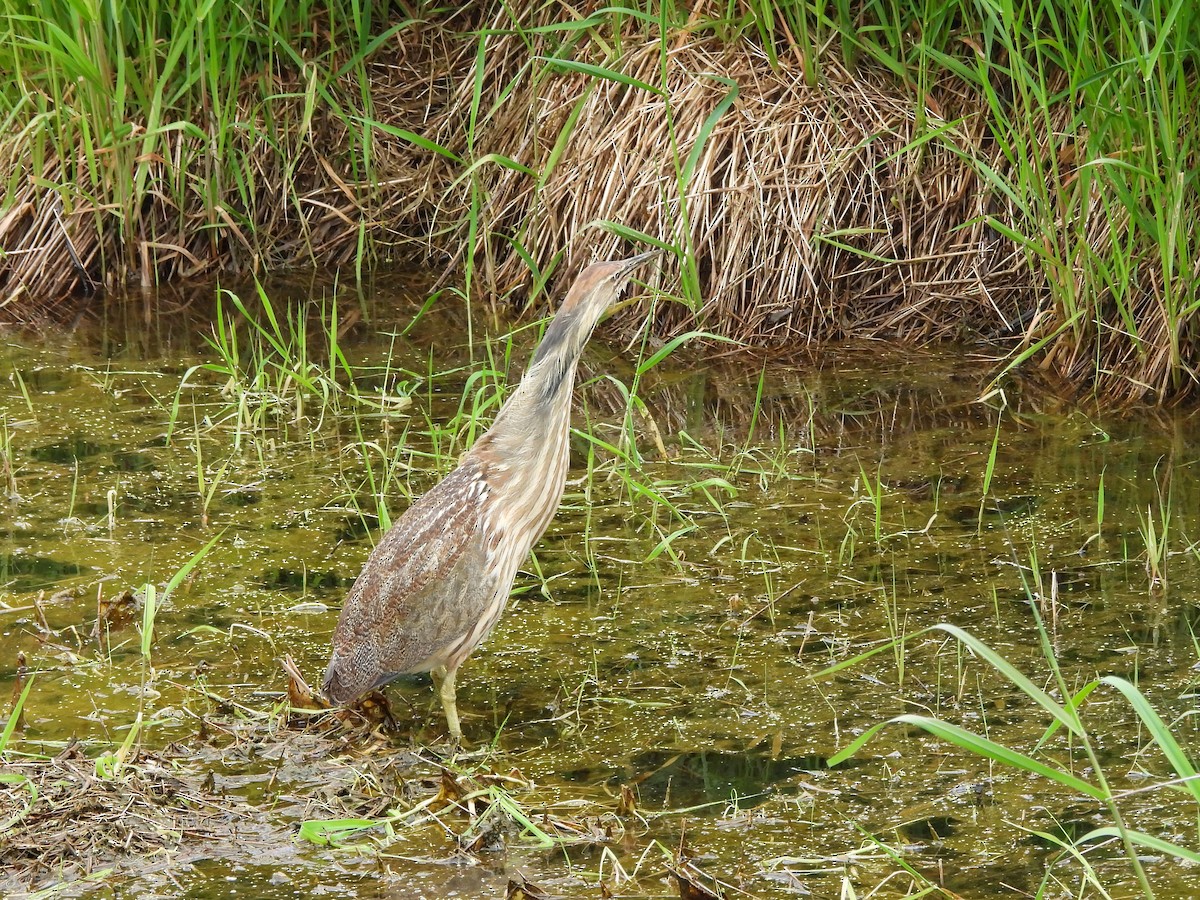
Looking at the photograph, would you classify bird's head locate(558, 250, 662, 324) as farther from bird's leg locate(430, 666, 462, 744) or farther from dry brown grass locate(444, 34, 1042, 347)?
dry brown grass locate(444, 34, 1042, 347)

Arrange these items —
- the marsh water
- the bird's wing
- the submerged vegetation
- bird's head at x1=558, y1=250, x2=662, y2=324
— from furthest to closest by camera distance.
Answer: the submerged vegetation < bird's head at x1=558, y1=250, x2=662, y2=324 < the bird's wing < the marsh water

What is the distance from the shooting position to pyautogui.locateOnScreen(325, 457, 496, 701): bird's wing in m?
3.82

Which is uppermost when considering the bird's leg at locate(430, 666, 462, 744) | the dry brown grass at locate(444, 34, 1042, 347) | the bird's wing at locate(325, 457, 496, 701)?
the dry brown grass at locate(444, 34, 1042, 347)

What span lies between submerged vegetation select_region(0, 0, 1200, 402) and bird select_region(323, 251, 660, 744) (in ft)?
5.06

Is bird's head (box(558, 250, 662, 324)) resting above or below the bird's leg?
above

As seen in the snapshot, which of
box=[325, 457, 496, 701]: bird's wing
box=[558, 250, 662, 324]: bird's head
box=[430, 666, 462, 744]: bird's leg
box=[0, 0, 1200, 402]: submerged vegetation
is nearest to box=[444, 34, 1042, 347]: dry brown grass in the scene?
box=[0, 0, 1200, 402]: submerged vegetation

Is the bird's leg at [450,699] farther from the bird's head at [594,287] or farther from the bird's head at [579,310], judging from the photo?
the bird's head at [594,287]

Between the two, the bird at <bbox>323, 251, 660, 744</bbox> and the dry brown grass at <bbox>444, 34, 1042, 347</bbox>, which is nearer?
the bird at <bbox>323, 251, 660, 744</bbox>

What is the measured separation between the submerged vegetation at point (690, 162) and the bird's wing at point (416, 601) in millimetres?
1811

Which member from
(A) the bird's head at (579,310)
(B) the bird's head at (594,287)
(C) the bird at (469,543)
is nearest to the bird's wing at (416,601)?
(C) the bird at (469,543)

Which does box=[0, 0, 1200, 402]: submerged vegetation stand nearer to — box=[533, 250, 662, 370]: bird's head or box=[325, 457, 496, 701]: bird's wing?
box=[533, 250, 662, 370]: bird's head

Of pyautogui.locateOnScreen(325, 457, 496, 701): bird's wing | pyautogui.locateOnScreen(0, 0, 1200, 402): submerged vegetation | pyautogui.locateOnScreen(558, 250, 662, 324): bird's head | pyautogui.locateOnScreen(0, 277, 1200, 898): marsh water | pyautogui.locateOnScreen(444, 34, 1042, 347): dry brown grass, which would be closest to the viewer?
pyautogui.locateOnScreen(0, 277, 1200, 898): marsh water

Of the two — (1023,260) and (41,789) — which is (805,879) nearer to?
(41,789)

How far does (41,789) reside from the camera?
341 centimetres
